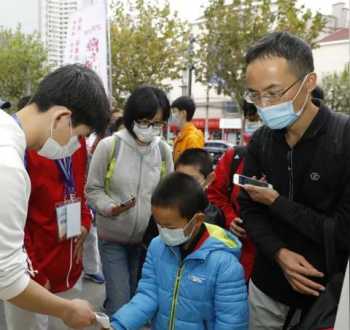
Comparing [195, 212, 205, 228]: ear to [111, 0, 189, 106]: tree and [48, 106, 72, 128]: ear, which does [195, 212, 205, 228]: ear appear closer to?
[48, 106, 72, 128]: ear

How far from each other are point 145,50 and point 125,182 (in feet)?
42.2

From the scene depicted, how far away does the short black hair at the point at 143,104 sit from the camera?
3031 millimetres

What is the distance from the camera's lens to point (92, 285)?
180 inches

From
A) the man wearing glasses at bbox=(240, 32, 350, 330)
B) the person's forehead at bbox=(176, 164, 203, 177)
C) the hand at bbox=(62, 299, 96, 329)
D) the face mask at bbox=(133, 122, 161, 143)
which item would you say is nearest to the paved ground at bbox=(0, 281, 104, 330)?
the person's forehead at bbox=(176, 164, 203, 177)

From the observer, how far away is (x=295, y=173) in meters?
1.84

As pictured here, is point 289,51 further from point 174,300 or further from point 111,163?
point 111,163

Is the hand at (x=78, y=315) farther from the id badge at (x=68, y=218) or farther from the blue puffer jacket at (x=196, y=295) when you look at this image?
the id badge at (x=68, y=218)

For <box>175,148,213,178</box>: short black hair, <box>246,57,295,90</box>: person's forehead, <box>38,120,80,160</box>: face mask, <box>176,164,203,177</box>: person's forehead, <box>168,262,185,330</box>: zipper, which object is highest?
<box>246,57,295,90</box>: person's forehead

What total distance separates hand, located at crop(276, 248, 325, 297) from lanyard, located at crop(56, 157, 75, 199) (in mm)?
1147

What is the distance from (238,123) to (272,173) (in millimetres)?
Answer: 30205

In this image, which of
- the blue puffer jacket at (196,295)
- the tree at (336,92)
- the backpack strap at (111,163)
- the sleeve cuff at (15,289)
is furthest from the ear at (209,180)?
the tree at (336,92)

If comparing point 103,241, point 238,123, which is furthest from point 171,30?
point 238,123

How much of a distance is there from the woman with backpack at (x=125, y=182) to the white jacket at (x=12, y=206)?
4.68 feet

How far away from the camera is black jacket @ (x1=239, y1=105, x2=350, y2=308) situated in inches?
68.7
